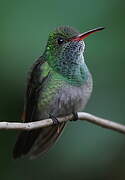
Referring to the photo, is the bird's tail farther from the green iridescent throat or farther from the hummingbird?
the green iridescent throat

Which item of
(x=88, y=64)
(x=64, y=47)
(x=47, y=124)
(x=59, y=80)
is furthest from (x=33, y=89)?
(x=47, y=124)

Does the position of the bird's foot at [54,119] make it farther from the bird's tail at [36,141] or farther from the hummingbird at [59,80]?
the bird's tail at [36,141]

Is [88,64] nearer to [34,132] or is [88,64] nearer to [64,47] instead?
[64,47]

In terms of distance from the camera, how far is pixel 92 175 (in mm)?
3436

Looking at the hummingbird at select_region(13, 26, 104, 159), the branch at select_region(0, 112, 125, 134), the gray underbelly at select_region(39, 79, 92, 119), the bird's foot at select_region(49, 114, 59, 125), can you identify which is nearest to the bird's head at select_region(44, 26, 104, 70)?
the hummingbird at select_region(13, 26, 104, 159)

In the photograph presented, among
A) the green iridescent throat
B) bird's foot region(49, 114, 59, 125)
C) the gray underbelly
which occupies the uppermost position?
the green iridescent throat

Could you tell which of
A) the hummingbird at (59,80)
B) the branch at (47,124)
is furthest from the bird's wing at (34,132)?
the branch at (47,124)

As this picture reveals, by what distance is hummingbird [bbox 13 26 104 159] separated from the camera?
293cm

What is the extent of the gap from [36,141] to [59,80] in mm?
462

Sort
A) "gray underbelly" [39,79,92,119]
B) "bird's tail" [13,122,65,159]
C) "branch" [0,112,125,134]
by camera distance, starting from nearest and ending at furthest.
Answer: "branch" [0,112,125,134], "gray underbelly" [39,79,92,119], "bird's tail" [13,122,65,159]

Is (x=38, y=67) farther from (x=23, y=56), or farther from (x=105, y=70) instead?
(x=105, y=70)

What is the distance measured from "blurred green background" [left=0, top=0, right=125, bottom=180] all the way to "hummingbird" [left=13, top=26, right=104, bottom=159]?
124 millimetres
